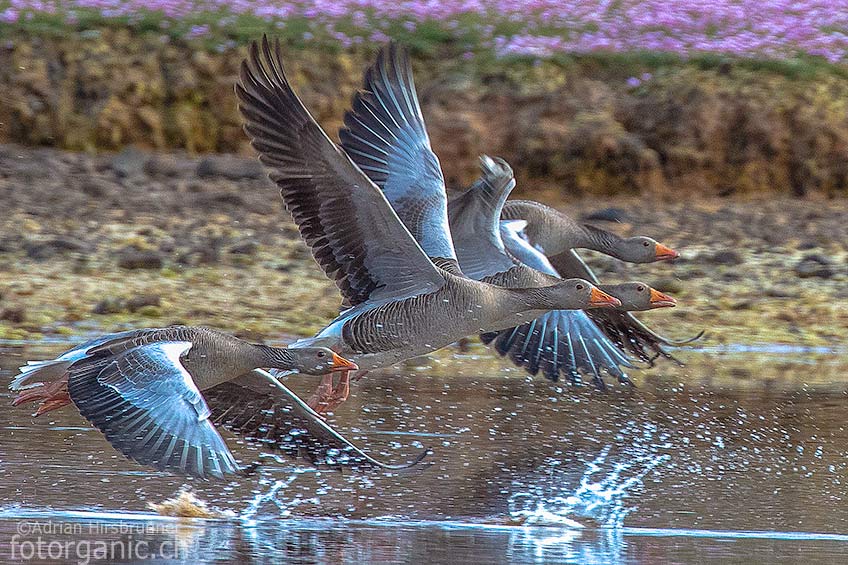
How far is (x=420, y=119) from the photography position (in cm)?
841

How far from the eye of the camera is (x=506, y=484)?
670 cm

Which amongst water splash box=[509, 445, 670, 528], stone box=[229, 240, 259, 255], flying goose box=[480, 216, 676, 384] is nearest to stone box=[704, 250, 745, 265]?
flying goose box=[480, 216, 676, 384]

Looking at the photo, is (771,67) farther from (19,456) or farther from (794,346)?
(19,456)

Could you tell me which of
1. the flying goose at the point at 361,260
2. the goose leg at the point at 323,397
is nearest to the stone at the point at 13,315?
the flying goose at the point at 361,260

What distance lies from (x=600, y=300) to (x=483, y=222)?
4.35ft

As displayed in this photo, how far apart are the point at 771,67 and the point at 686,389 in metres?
6.48

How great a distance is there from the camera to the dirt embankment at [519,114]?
566 inches

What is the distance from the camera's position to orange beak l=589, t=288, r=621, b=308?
302 inches

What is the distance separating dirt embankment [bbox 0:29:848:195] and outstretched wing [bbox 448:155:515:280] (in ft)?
17.5

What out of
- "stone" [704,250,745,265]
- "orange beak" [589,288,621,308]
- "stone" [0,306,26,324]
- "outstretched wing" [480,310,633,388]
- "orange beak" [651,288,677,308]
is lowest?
"stone" [0,306,26,324]

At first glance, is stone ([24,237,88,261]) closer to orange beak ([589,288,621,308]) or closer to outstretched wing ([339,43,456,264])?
outstretched wing ([339,43,456,264])

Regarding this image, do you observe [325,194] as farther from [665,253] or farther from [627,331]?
[665,253]

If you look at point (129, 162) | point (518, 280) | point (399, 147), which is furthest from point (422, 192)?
point (129, 162)

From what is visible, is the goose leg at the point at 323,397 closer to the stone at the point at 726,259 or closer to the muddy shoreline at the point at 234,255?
the muddy shoreline at the point at 234,255
